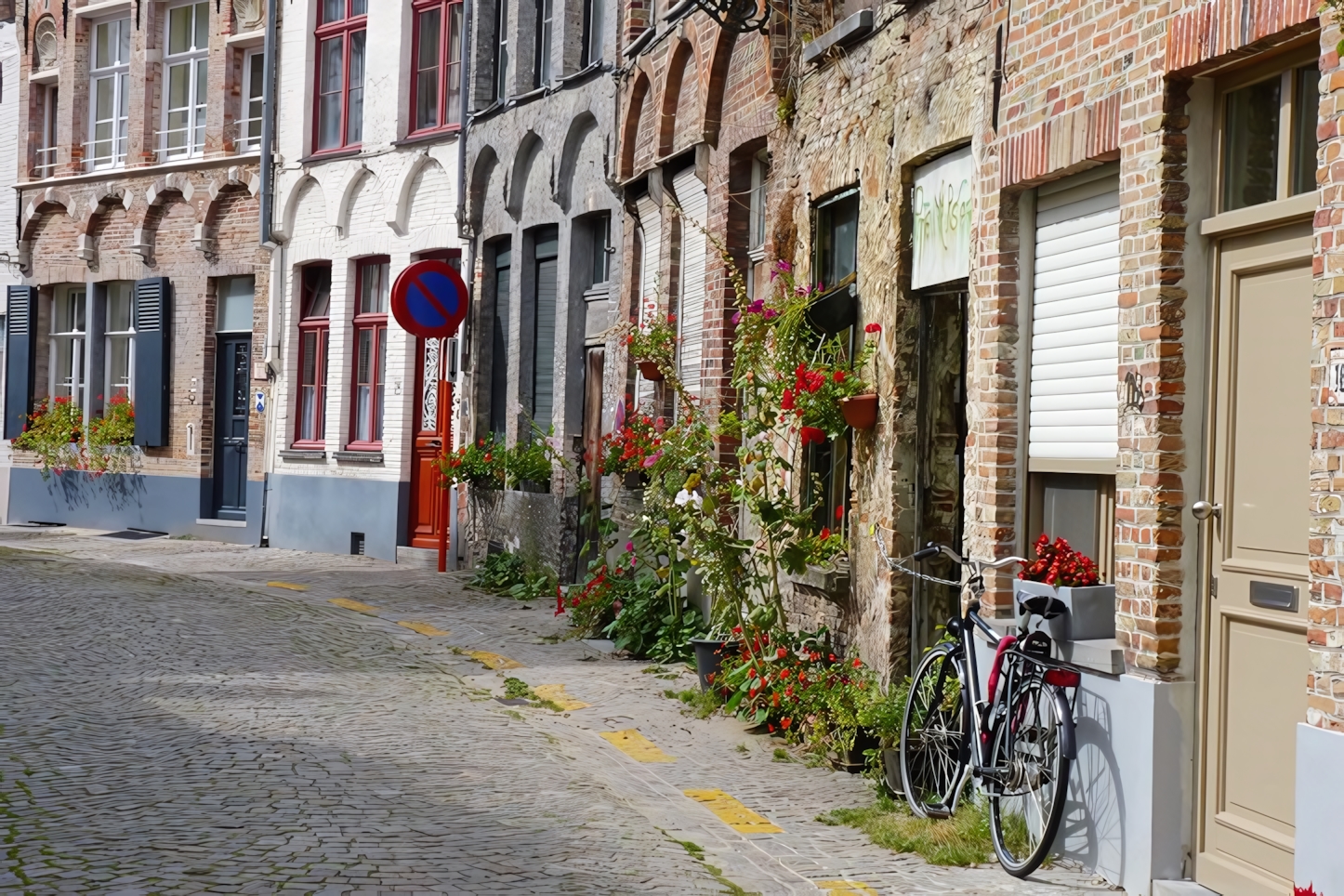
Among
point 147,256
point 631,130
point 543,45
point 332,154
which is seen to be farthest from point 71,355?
point 631,130

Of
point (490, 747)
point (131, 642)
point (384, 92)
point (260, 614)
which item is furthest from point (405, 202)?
point (490, 747)

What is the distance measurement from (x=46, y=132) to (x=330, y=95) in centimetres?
681

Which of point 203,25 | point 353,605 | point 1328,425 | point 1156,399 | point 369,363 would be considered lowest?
point 353,605

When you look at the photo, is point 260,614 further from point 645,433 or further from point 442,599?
point 645,433

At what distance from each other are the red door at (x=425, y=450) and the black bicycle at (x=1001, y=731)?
12145 millimetres

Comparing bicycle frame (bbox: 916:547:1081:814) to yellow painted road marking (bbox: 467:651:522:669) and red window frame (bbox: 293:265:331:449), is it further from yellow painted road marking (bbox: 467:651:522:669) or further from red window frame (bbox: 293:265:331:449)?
red window frame (bbox: 293:265:331:449)

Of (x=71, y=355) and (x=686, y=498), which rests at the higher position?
(x=71, y=355)

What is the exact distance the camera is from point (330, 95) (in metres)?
20.5

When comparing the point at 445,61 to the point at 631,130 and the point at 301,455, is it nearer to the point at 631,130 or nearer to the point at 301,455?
the point at 301,455

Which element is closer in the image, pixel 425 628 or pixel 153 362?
pixel 425 628

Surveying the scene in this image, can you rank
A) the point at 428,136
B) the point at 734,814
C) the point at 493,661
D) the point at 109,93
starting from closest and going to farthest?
1. the point at 734,814
2. the point at 493,661
3. the point at 428,136
4. the point at 109,93

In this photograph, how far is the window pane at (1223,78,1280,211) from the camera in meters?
5.55

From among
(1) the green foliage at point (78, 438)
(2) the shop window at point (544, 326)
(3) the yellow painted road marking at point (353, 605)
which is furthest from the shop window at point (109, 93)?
(3) the yellow painted road marking at point (353, 605)

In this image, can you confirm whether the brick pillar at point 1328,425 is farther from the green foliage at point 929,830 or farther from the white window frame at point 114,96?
the white window frame at point 114,96
